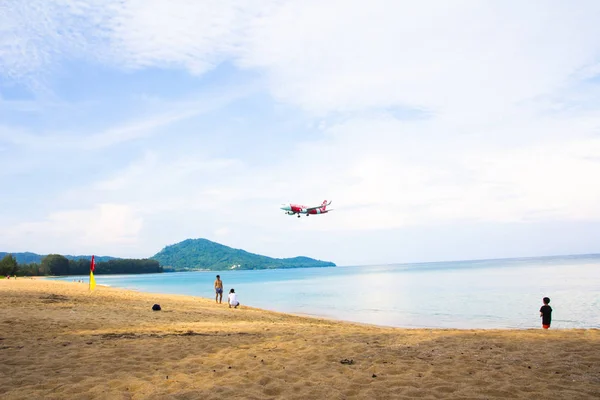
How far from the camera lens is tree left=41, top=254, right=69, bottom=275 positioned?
506ft

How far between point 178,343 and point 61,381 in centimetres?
368

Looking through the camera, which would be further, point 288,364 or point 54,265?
point 54,265

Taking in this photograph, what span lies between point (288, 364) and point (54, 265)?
573 ft

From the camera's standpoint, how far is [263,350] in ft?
31.9

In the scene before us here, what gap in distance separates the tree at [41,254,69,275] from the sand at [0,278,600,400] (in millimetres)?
165454

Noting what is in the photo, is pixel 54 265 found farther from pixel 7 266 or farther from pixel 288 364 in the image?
pixel 288 364

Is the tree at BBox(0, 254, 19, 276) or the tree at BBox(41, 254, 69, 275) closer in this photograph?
the tree at BBox(0, 254, 19, 276)

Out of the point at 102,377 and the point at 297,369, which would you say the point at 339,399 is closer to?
the point at 297,369

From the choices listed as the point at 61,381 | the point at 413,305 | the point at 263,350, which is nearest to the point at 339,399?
the point at 263,350

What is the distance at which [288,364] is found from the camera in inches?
328

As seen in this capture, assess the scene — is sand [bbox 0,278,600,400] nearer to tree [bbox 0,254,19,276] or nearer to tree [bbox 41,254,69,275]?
tree [bbox 0,254,19,276]

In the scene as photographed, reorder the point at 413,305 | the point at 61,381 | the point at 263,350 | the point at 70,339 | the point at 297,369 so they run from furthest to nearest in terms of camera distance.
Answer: the point at 413,305 → the point at 70,339 → the point at 263,350 → the point at 297,369 → the point at 61,381

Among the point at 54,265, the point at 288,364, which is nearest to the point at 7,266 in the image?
the point at 54,265

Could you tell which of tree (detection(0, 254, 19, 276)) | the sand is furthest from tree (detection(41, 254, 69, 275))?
the sand
